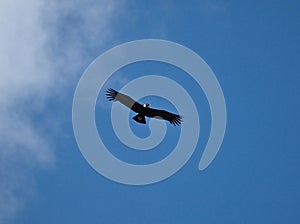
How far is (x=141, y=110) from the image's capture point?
1534 inches

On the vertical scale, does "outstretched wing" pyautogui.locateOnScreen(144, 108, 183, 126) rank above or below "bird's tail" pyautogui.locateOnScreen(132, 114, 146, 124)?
above

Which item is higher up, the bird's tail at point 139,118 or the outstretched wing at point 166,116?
the outstretched wing at point 166,116

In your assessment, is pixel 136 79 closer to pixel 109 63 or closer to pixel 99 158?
pixel 109 63

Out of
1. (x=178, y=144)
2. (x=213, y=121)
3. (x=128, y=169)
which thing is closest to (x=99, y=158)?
(x=128, y=169)

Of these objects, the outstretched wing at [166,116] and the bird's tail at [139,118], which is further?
the outstretched wing at [166,116]

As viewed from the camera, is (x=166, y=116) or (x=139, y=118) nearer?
(x=139, y=118)

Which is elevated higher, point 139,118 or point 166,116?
point 166,116

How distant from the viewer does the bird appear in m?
38.6

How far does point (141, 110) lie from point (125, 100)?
47.1 inches

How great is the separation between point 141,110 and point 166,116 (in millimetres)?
1770

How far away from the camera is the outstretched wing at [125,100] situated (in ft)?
126

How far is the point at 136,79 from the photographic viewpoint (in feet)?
141

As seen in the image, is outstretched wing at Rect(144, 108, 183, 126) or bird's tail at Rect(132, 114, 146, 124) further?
outstretched wing at Rect(144, 108, 183, 126)

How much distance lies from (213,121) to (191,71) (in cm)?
375
